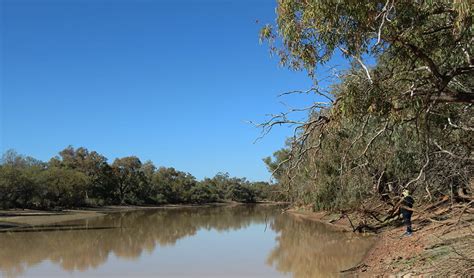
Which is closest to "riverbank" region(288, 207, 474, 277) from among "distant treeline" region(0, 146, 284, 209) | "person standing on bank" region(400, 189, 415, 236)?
"person standing on bank" region(400, 189, 415, 236)

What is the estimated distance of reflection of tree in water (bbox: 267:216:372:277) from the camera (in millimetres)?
12469

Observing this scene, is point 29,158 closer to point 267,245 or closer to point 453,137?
point 267,245

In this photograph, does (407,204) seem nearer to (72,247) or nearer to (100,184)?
(72,247)

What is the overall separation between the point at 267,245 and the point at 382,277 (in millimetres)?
9901

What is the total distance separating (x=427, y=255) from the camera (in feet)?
30.0

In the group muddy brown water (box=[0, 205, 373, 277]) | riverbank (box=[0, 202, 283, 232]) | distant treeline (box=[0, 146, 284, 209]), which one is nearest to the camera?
muddy brown water (box=[0, 205, 373, 277])

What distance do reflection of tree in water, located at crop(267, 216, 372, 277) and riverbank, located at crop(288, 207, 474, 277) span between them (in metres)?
0.62

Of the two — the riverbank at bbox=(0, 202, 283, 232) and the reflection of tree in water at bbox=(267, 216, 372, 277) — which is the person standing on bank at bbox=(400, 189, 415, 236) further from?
the riverbank at bbox=(0, 202, 283, 232)

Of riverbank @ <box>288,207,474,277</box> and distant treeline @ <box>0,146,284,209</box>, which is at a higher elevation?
distant treeline @ <box>0,146,284,209</box>

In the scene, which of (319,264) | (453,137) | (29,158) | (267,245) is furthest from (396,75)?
(29,158)

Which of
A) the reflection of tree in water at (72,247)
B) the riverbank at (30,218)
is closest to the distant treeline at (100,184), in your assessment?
the riverbank at (30,218)

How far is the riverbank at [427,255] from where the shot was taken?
290 inches

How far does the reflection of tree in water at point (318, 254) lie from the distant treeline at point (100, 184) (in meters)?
4.75

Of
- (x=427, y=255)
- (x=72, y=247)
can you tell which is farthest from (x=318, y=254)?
(x=72, y=247)
